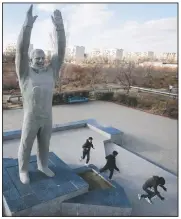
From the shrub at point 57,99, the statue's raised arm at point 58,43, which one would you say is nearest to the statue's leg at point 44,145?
the statue's raised arm at point 58,43

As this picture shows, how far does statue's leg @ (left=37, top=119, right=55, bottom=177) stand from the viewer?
4.09 metres

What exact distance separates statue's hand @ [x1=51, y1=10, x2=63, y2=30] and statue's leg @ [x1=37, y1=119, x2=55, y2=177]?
152 cm

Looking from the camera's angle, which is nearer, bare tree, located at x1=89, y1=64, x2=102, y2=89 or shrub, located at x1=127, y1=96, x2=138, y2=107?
shrub, located at x1=127, y1=96, x2=138, y2=107

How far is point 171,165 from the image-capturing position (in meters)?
6.12

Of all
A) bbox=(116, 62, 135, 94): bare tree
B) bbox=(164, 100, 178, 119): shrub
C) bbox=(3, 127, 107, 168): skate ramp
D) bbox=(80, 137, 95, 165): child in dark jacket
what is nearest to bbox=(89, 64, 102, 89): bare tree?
bbox=(116, 62, 135, 94): bare tree

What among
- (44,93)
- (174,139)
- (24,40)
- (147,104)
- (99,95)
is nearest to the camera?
(24,40)

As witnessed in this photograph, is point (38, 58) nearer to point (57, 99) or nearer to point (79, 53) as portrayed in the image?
point (57, 99)

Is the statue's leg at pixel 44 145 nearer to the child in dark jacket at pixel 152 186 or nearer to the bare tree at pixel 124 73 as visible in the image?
the child in dark jacket at pixel 152 186

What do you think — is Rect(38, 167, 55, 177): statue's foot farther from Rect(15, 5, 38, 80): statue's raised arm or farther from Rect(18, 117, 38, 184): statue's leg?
Answer: Rect(15, 5, 38, 80): statue's raised arm

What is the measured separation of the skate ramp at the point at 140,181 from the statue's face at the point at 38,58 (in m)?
2.92

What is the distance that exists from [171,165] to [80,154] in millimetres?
2295

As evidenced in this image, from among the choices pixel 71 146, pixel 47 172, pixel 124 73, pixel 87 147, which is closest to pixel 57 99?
pixel 124 73

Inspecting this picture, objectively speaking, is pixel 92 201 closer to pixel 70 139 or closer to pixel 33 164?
pixel 33 164

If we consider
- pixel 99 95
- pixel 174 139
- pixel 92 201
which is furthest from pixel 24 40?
pixel 99 95
